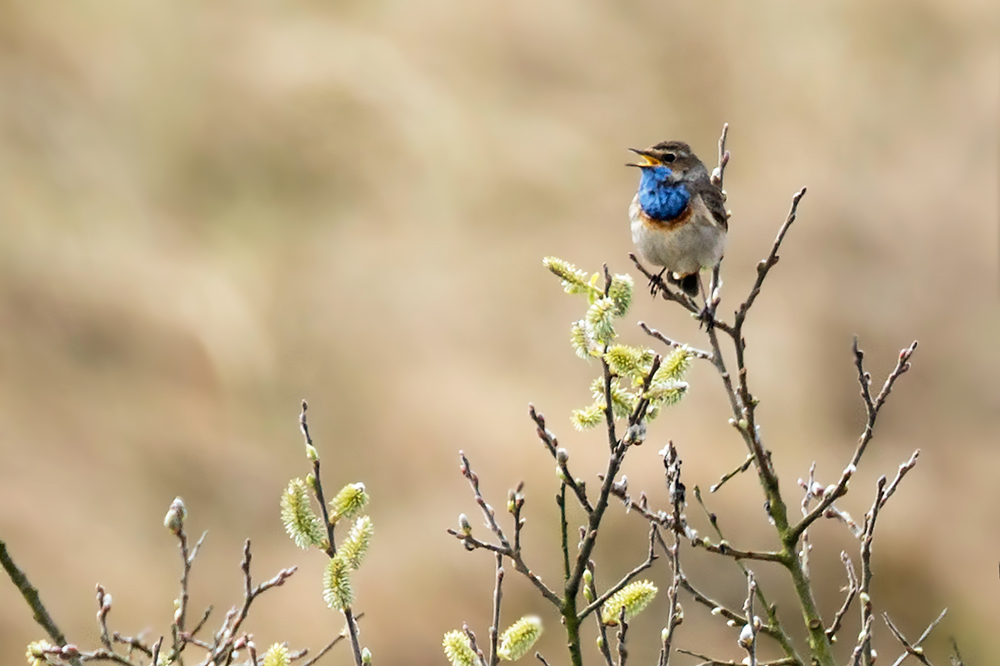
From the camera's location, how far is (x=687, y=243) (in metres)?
4.96

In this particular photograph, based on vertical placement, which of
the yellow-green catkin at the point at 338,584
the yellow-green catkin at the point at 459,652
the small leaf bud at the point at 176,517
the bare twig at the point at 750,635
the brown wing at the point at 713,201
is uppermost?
the brown wing at the point at 713,201

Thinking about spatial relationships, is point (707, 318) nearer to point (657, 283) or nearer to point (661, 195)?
point (657, 283)

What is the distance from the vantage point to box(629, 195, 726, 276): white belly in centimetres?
497

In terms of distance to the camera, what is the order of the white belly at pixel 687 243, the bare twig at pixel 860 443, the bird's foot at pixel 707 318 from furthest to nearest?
1. the white belly at pixel 687 243
2. the bird's foot at pixel 707 318
3. the bare twig at pixel 860 443

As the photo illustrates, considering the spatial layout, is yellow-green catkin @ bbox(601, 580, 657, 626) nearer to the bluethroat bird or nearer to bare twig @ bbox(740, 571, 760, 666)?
bare twig @ bbox(740, 571, 760, 666)

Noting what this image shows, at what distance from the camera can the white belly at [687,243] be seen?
4969 mm

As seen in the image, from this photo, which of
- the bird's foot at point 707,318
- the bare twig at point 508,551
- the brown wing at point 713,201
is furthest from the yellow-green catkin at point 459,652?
the brown wing at point 713,201

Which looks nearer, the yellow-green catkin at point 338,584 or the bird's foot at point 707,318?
the yellow-green catkin at point 338,584

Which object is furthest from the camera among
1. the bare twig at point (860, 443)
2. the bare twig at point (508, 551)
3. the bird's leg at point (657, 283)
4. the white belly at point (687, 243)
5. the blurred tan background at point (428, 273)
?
the blurred tan background at point (428, 273)

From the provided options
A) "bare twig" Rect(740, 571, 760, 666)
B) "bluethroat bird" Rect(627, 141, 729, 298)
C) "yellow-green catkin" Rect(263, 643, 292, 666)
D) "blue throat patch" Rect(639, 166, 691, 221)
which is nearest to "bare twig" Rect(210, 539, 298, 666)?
"yellow-green catkin" Rect(263, 643, 292, 666)

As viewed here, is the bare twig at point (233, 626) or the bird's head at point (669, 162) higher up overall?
the bird's head at point (669, 162)

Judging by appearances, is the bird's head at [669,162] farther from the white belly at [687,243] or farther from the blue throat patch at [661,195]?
the white belly at [687,243]

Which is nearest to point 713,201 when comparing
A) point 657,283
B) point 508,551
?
point 657,283

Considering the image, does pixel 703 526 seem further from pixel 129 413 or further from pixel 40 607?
pixel 40 607
